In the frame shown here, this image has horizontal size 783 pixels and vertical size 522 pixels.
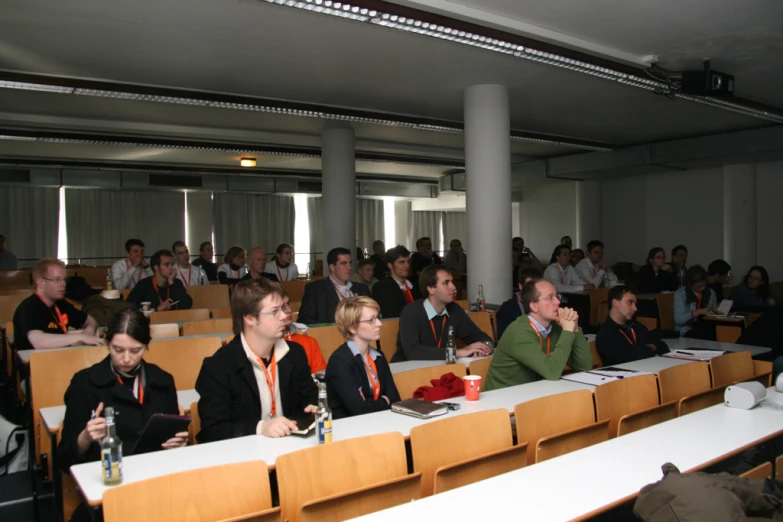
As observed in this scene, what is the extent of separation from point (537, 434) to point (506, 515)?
0.96 meters

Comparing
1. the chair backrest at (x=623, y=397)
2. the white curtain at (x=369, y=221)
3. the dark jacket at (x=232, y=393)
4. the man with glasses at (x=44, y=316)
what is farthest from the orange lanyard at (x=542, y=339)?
the white curtain at (x=369, y=221)

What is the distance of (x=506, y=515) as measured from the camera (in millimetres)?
1957

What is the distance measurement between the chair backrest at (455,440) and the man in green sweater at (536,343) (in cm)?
109

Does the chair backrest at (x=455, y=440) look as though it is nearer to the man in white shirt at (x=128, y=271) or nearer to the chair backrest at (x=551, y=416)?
the chair backrest at (x=551, y=416)

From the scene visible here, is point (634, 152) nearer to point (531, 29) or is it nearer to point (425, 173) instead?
point (425, 173)

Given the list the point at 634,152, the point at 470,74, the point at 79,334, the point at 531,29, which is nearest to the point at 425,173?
the point at 634,152

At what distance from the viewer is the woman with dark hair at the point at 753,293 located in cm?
760

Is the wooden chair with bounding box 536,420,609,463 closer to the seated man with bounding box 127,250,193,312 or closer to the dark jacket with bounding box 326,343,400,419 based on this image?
the dark jacket with bounding box 326,343,400,419

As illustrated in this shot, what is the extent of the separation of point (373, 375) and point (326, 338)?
5.26 ft

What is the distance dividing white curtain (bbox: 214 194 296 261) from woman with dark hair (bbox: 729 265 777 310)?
456 inches

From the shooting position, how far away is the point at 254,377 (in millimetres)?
3029

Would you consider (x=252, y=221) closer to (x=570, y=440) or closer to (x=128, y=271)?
(x=128, y=271)

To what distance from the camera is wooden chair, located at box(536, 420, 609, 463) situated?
275 centimetres

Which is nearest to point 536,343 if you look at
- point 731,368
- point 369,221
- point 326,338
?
point 731,368
